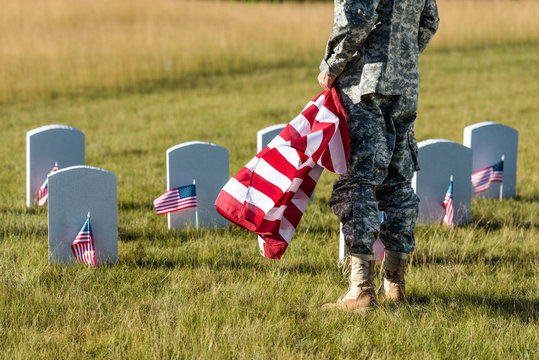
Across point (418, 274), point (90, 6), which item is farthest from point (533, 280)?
point (90, 6)

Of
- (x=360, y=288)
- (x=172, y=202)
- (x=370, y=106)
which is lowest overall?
(x=360, y=288)

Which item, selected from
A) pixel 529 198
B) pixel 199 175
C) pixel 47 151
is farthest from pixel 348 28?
pixel 529 198

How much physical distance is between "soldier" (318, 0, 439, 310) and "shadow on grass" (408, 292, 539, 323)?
232mm

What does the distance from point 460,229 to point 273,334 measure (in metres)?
2.46

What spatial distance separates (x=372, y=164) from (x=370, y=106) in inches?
12.3

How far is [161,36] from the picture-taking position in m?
16.6

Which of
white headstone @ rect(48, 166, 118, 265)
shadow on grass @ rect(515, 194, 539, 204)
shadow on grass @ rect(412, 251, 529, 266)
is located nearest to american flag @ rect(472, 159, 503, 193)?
shadow on grass @ rect(515, 194, 539, 204)

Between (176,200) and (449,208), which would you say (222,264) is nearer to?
(176,200)

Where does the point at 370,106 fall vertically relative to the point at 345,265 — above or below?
above

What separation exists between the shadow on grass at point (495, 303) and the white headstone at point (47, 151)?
356 centimetres

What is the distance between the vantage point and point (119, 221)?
5.24m

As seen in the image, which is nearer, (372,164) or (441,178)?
(372,164)

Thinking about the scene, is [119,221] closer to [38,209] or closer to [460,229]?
[38,209]

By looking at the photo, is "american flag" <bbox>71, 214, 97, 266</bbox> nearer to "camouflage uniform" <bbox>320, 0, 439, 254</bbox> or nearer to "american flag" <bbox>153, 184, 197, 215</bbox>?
"american flag" <bbox>153, 184, 197, 215</bbox>
